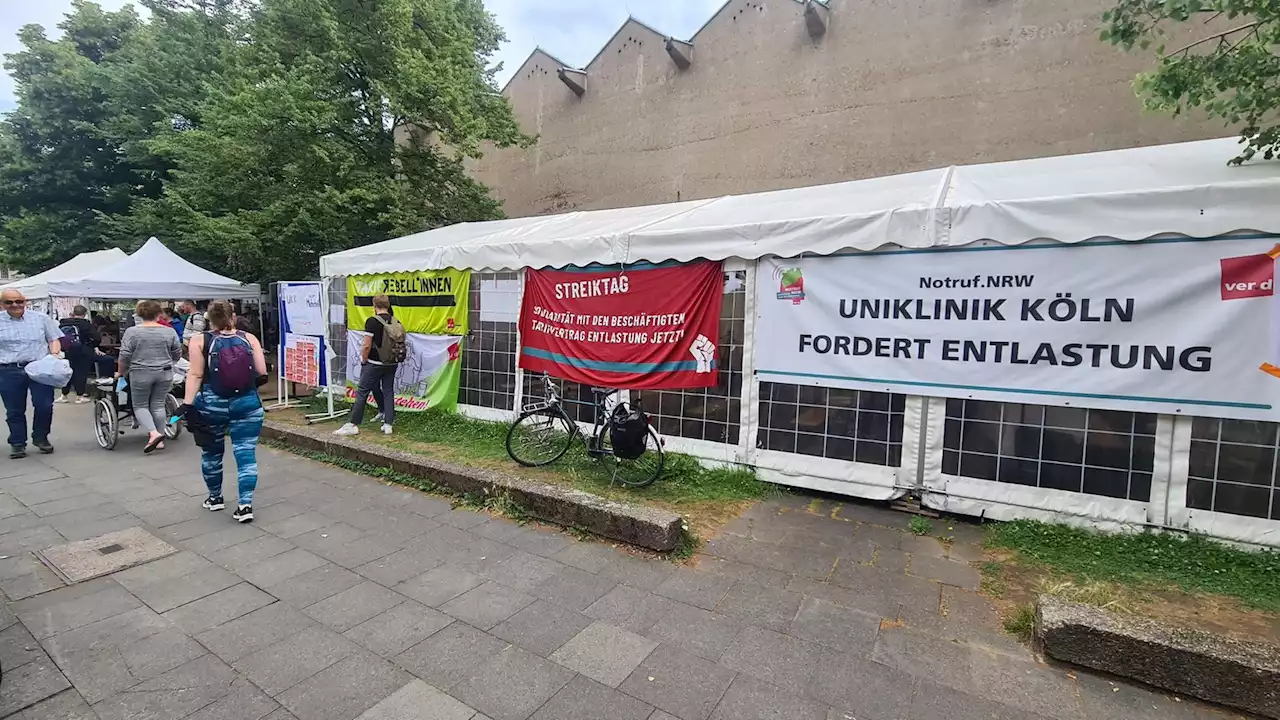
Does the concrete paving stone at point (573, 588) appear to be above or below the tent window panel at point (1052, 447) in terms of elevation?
below

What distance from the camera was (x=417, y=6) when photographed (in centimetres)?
1194

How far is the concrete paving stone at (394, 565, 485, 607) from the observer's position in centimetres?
328

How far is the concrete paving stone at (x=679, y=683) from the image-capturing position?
2.38m

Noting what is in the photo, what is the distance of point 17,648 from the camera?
276 centimetres

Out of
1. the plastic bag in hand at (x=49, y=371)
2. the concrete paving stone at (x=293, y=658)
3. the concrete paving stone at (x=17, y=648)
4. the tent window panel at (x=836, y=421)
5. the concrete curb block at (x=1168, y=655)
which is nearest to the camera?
the concrete curb block at (x=1168, y=655)

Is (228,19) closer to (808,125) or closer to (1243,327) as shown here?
(808,125)

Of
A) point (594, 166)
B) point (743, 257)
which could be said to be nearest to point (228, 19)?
point (594, 166)

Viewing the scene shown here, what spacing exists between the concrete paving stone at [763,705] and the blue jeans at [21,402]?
8.20 m

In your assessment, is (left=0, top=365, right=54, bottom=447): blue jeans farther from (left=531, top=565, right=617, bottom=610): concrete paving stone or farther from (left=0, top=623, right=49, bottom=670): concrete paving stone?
(left=531, top=565, right=617, bottom=610): concrete paving stone

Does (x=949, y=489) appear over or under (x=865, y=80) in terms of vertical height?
under

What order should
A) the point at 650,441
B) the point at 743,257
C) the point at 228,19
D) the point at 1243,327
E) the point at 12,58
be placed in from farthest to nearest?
the point at 12,58
the point at 228,19
the point at 650,441
the point at 743,257
the point at 1243,327

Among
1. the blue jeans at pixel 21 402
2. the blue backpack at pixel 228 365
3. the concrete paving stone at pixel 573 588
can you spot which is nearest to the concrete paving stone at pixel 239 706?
the concrete paving stone at pixel 573 588

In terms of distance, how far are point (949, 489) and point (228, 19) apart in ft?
70.7

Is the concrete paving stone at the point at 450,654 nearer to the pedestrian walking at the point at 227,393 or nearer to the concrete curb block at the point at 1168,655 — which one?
the pedestrian walking at the point at 227,393
